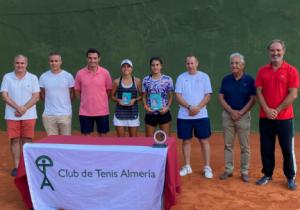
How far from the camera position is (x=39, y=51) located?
31.3ft

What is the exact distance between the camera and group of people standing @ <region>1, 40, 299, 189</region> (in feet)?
18.0

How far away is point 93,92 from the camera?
592 cm

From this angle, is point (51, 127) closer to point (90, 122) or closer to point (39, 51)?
point (90, 122)

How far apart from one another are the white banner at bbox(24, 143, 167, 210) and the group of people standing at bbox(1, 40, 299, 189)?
1484 mm

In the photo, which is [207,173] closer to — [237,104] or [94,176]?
[237,104]

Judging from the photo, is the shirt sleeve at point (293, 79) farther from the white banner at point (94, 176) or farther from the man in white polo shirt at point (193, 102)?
the white banner at point (94, 176)

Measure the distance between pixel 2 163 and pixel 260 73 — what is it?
14.3ft

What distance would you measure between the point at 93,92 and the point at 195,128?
156 cm

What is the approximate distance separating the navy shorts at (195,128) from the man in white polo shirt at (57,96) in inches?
66.0

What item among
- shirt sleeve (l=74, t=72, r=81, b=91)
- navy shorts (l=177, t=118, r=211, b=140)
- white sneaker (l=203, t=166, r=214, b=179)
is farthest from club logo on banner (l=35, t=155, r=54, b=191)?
white sneaker (l=203, t=166, r=214, b=179)

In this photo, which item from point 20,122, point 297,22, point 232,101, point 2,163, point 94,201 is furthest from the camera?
point 297,22

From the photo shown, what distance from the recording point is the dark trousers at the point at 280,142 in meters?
5.24

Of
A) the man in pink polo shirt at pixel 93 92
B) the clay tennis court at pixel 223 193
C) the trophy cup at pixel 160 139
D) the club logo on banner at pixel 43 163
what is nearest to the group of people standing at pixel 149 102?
the man in pink polo shirt at pixel 93 92

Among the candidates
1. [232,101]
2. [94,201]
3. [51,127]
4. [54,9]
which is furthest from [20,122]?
[54,9]
